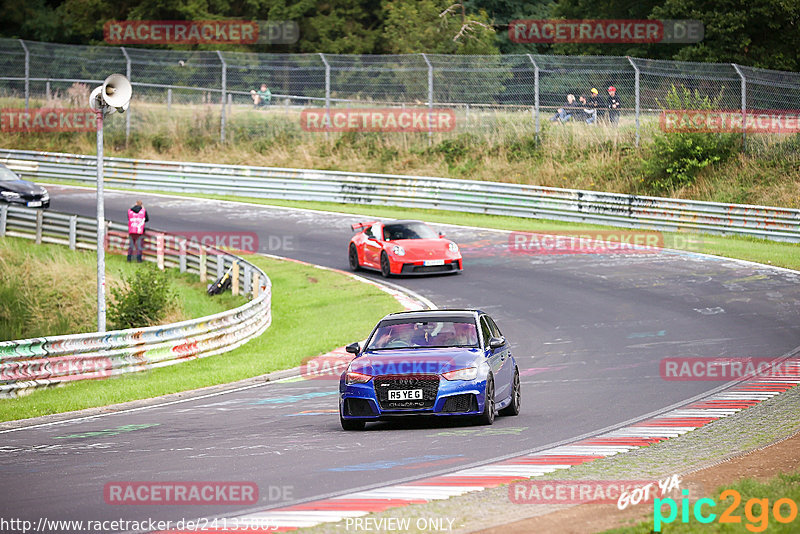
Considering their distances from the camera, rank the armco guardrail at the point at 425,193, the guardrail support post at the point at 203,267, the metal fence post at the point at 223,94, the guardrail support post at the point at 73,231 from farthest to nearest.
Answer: the metal fence post at the point at 223,94, the guardrail support post at the point at 73,231, the armco guardrail at the point at 425,193, the guardrail support post at the point at 203,267

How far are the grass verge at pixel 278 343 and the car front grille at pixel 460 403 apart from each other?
5816 millimetres

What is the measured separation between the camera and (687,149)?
35062 millimetres

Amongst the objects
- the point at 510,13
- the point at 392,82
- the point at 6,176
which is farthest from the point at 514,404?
the point at 510,13

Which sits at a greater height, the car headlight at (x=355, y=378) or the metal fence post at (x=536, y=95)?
the metal fence post at (x=536, y=95)

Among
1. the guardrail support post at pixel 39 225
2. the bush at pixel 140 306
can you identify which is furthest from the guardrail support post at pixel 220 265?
the guardrail support post at pixel 39 225

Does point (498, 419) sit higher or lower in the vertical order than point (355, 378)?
lower

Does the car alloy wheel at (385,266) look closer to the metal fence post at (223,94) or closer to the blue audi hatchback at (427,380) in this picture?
the blue audi hatchback at (427,380)

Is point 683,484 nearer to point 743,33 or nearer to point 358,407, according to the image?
point 358,407

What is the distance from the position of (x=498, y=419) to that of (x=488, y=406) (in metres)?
0.77

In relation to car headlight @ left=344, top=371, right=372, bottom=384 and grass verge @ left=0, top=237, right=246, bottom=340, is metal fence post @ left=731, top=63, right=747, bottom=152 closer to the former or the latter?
grass verge @ left=0, top=237, right=246, bottom=340

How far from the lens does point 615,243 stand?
29.5 meters

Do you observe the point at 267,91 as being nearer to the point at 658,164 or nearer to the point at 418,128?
the point at 418,128

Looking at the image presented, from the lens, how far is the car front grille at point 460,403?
1188 centimetres

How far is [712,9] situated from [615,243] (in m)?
22.0
